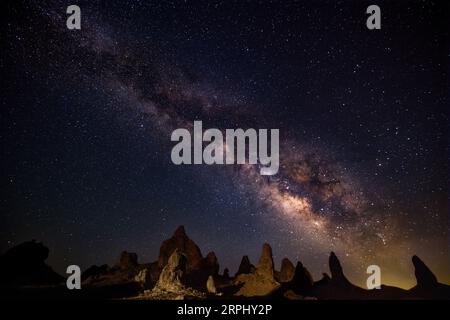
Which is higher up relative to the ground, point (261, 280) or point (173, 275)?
point (173, 275)

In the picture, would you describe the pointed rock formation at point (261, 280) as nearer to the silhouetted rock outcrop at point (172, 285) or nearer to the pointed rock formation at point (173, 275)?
the silhouetted rock outcrop at point (172, 285)

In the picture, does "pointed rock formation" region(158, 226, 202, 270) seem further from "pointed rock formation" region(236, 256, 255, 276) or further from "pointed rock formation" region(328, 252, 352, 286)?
"pointed rock formation" region(328, 252, 352, 286)

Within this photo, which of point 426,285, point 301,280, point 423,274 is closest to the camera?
point 426,285

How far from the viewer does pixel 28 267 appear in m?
13.2

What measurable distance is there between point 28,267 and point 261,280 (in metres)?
8.08

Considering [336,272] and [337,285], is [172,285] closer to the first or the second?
[336,272]

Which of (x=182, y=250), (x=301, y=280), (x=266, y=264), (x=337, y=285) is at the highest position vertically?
(x=182, y=250)

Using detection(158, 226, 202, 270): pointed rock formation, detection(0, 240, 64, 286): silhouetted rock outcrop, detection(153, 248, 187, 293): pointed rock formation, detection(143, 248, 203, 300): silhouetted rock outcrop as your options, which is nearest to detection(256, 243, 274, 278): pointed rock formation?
detection(143, 248, 203, 300): silhouetted rock outcrop

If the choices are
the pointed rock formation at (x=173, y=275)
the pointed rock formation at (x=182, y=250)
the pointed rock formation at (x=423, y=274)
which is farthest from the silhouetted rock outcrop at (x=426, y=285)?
the pointed rock formation at (x=182, y=250)

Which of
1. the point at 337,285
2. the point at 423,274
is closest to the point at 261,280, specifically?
the point at 337,285

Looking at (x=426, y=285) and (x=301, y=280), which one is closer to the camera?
(x=426, y=285)

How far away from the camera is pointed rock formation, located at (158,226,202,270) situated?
15062mm
